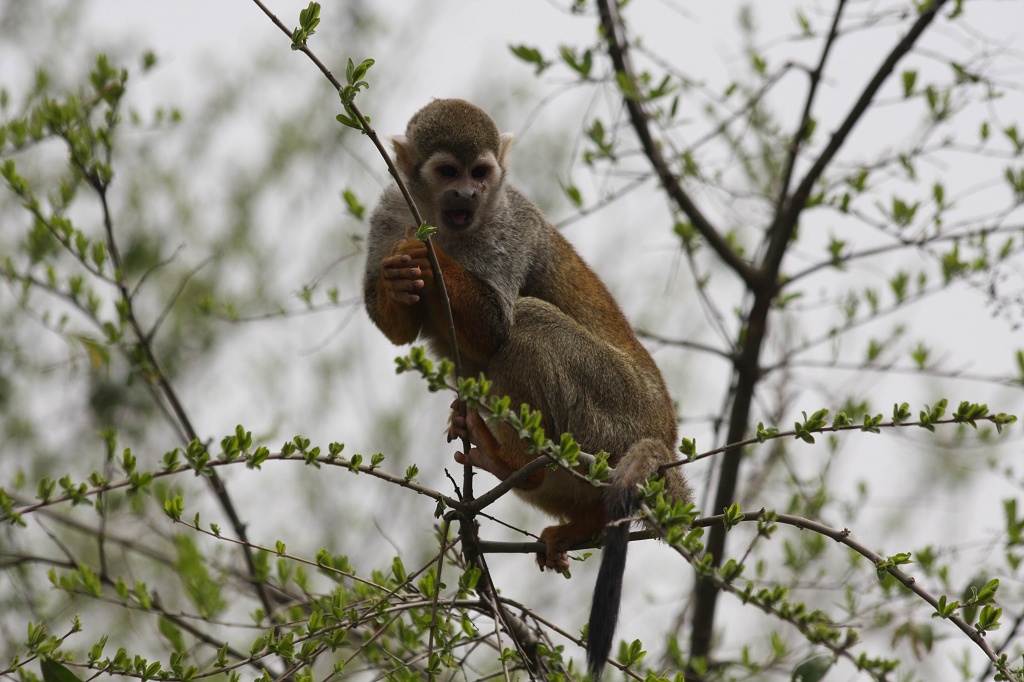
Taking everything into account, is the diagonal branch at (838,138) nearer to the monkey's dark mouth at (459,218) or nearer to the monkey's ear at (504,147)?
the monkey's ear at (504,147)

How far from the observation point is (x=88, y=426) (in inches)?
452

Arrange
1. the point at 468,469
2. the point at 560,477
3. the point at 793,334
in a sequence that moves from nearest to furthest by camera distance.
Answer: the point at 468,469 → the point at 560,477 → the point at 793,334

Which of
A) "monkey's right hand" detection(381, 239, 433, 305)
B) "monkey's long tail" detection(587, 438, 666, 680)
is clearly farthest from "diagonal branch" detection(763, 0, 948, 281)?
"monkey's long tail" detection(587, 438, 666, 680)

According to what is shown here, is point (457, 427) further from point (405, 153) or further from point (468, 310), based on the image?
point (405, 153)

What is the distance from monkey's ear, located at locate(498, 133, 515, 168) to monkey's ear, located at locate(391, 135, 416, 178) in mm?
529

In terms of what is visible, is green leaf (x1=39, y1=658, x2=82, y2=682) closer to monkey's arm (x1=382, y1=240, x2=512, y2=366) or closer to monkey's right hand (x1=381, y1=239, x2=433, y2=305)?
monkey's right hand (x1=381, y1=239, x2=433, y2=305)

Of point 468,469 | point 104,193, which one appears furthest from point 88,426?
point 468,469

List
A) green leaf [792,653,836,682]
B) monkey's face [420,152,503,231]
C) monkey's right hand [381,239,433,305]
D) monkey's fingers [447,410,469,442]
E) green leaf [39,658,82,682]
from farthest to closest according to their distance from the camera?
monkey's face [420,152,503,231], monkey's right hand [381,239,433,305], green leaf [792,653,836,682], monkey's fingers [447,410,469,442], green leaf [39,658,82,682]

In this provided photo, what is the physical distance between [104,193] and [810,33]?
402cm

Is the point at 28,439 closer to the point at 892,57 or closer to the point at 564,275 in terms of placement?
the point at 564,275

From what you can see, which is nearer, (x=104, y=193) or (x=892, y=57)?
(x=104, y=193)

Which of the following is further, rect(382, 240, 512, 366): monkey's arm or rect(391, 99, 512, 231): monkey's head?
rect(391, 99, 512, 231): monkey's head

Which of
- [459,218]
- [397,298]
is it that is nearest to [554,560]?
[397,298]

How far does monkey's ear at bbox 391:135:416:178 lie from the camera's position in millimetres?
5508
